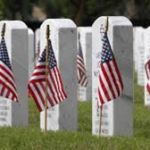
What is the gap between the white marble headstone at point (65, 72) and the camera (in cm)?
1681

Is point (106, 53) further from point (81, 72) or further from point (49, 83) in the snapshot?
point (81, 72)

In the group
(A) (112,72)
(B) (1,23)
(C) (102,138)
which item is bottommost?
(C) (102,138)

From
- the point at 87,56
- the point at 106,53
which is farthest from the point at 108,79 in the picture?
the point at 87,56

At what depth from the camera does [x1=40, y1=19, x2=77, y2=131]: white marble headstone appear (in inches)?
662

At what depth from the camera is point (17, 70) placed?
17.8 meters

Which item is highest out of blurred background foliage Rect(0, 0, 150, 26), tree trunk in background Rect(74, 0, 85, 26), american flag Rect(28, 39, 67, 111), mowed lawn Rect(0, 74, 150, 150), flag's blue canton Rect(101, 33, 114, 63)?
blurred background foliage Rect(0, 0, 150, 26)

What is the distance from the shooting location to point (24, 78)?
18.0 meters

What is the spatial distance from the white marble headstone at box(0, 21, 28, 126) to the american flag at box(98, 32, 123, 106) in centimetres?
293

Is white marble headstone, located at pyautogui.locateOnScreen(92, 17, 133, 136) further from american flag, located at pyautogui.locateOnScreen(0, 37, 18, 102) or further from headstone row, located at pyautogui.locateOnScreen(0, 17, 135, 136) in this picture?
american flag, located at pyautogui.locateOnScreen(0, 37, 18, 102)

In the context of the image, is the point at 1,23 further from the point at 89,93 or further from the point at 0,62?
the point at 89,93

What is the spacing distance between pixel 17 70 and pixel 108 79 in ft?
9.96

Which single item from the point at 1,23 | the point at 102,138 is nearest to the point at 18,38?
the point at 1,23

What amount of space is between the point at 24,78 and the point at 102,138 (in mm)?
4093

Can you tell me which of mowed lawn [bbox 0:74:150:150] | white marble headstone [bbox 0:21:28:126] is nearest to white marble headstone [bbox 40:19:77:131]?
white marble headstone [bbox 0:21:28:126]
